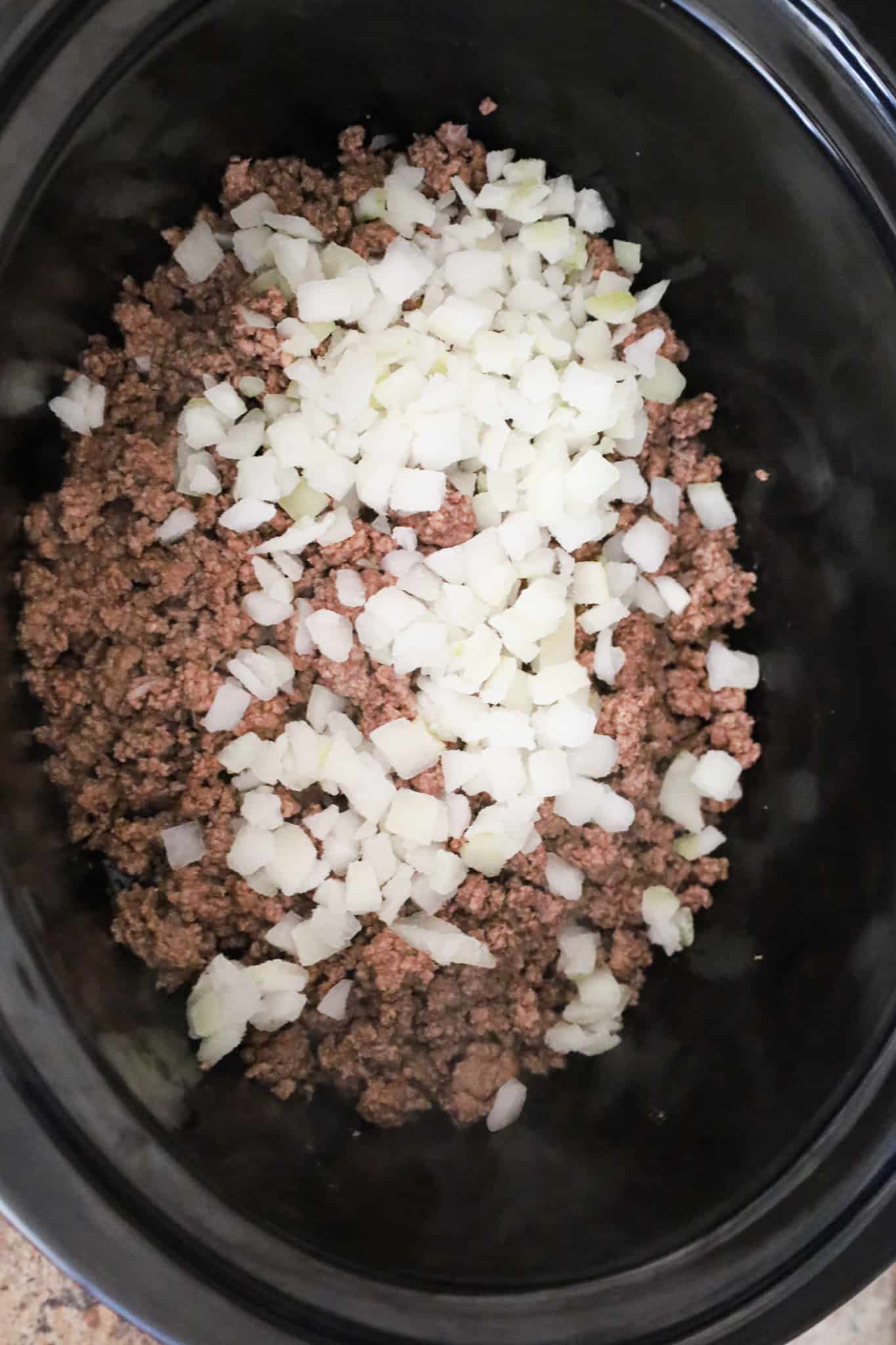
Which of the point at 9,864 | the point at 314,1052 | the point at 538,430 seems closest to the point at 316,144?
the point at 538,430

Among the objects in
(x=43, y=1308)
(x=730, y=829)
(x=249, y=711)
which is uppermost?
(x=730, y=829)

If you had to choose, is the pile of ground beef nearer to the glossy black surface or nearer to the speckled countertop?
the glossy black surface

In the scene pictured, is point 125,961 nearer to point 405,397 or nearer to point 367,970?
point 367,970

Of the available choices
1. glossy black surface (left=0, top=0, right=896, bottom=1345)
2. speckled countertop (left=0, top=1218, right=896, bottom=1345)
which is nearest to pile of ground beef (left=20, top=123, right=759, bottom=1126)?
glossy black surface (left=0, top=0, right=896, bottom=1345)

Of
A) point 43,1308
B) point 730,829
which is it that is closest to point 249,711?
point 730,829

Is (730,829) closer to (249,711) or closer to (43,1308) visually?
(249,711)
